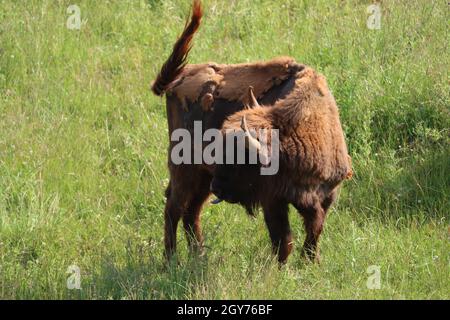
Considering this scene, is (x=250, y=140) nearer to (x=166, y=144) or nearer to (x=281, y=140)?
(x=281, y=140)

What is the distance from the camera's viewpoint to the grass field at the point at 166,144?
246 inches

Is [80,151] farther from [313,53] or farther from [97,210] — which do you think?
[313,53]

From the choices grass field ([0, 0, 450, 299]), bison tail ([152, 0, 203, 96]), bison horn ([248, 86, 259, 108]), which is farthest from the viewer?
bison tail ([152, 0, 203, 96])

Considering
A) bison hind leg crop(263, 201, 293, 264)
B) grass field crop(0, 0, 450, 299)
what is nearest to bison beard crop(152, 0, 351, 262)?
bison hind leg crop(263, 201, 293, 264)

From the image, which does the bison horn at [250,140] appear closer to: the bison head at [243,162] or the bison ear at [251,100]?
the bison head at [243,162]

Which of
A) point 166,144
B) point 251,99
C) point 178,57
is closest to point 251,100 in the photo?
point 251,99

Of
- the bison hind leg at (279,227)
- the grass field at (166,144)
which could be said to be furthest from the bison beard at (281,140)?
the grass field at (166,144)

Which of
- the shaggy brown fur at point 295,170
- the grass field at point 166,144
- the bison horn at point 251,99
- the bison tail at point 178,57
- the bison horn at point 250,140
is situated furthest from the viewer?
the bison tail at point 178,57

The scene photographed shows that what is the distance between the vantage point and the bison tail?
6887mm

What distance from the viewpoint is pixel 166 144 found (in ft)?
28.0

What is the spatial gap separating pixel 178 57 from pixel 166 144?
165 cm

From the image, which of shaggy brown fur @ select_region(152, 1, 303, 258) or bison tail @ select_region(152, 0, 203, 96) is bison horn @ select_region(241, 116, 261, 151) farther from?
bison tail @ select_region(152, 0, 203, 96)

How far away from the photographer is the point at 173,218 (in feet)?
23.2
